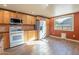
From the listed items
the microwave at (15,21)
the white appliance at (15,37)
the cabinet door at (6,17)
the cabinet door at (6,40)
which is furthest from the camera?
the microwave at (15,21)

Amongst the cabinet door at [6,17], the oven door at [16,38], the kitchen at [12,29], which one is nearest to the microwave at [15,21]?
the kitchen at [12,29]

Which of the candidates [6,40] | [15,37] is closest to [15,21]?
[15,37]

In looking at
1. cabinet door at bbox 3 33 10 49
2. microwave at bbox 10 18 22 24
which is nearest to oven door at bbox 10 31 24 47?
cabinet door at bbox 3 33 10 49

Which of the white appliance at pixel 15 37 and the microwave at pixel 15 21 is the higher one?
the microwave at pixel 15 21

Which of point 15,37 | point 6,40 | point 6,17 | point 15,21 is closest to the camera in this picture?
point 6,40

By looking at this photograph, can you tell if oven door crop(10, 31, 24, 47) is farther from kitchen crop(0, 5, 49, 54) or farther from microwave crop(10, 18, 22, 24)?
microwave crop(10, 18, 22, 24)

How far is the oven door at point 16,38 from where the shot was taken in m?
4.37

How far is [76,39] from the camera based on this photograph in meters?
5.38

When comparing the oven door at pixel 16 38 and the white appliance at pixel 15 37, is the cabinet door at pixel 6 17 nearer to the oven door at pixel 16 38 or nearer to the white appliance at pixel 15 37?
the white appliance at pixel 15 37

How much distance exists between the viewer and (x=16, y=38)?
4.62 metres

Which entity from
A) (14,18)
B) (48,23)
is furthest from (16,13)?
(48,23)

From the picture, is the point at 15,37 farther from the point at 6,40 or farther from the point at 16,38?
the point at 6,40
